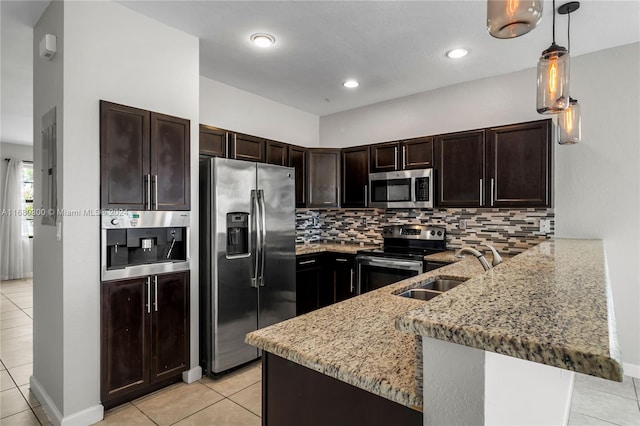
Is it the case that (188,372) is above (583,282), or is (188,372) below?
below

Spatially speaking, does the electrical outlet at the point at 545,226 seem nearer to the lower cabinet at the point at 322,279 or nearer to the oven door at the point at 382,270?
the oven door at the point at 382,270

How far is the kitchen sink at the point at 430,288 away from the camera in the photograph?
197 cm

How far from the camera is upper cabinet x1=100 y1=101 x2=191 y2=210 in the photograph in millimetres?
2318

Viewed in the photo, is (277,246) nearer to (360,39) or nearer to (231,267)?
(231,267)

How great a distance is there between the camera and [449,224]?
13.0 ft

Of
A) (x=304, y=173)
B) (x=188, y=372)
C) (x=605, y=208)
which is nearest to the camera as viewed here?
(x=188, y=372)

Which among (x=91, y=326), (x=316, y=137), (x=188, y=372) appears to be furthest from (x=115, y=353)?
(x=316, y=137)

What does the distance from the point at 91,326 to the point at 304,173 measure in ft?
8.98

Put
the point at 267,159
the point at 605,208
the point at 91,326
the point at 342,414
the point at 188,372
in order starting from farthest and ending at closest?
the point at 267,159, the point at 605,208, the point at 188,372, the point at 91,326, the point at 342,414

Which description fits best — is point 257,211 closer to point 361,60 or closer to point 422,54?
point 361,60

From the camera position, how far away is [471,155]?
3498mm

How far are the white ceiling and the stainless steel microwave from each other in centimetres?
100

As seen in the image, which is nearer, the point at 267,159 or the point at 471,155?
the point at 471,155

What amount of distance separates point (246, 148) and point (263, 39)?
3.78ft
